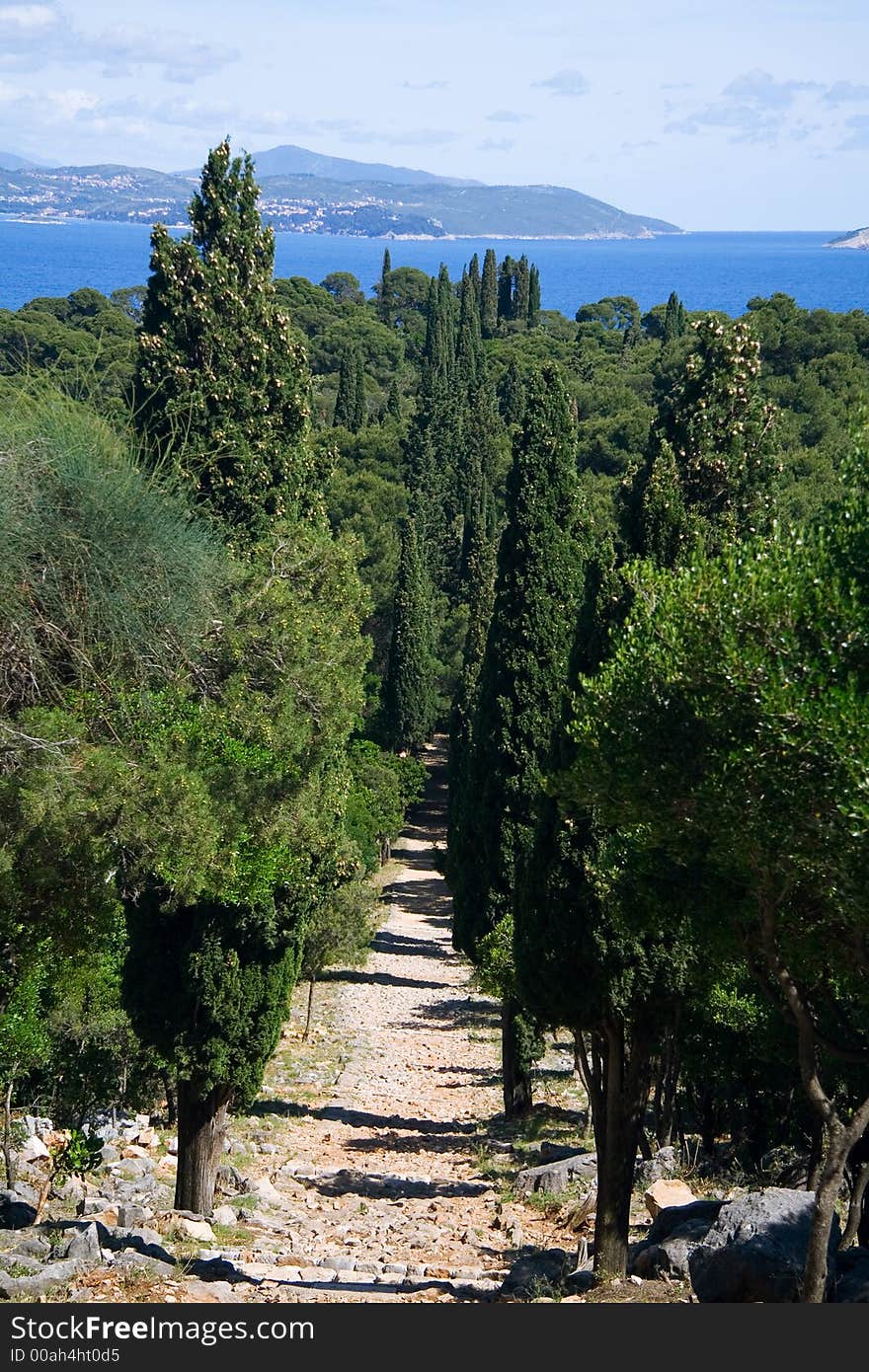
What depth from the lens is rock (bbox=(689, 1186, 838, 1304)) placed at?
840cm

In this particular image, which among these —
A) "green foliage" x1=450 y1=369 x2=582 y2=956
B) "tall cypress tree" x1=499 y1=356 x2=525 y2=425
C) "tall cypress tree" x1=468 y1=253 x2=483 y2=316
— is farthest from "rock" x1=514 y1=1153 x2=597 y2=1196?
"tall cypress tree" x1=468 y1=253 x2=483 y2=316

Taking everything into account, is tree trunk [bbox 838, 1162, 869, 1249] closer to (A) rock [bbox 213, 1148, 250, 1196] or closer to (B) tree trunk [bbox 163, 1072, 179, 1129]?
(A) rock [bbox 213, 1148, 250, 1196]

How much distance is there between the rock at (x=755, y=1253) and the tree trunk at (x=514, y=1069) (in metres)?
8.81

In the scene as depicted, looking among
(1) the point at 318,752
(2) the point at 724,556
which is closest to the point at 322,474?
(1) the point at 318,752

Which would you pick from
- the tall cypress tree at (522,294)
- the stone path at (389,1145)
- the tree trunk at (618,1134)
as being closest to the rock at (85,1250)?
the stone path at (389,1145)

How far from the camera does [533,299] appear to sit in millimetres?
101562

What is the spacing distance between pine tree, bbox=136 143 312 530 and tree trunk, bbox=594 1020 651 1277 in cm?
786

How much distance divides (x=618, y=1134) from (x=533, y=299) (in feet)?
318

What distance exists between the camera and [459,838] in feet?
65.5

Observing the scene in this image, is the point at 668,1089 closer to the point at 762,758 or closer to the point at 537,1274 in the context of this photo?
the point at 537,1274

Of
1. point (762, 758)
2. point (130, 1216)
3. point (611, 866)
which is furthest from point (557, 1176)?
point (762, 758)

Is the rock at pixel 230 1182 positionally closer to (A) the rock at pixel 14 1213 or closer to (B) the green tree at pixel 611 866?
(A) the rock at pixel 14 1213

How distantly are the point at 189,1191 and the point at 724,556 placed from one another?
829 centimetres

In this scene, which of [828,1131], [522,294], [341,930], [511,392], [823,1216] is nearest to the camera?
[823,1216]
